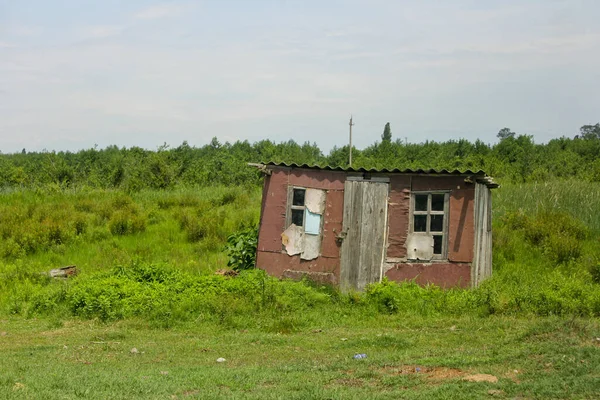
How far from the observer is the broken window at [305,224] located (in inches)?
567

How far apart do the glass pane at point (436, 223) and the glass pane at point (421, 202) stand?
0.91 ft

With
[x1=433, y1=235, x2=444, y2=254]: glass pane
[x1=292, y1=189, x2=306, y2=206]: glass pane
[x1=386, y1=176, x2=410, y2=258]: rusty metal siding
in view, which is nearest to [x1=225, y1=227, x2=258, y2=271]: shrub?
[x1=292, y1=189, x2=306, y2=206]: glass pane

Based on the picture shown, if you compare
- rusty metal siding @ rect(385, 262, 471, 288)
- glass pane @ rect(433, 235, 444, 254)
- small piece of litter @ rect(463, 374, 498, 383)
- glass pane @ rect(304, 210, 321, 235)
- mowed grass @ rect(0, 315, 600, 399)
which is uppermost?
glass pane @ rect(304, 210, 321, 235)

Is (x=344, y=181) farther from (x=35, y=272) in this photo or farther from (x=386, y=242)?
(x=35, y=272)

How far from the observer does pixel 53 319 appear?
12.2 metres

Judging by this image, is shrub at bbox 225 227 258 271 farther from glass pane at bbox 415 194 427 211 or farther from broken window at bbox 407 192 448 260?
glass pane at bbox 415 194 427 211

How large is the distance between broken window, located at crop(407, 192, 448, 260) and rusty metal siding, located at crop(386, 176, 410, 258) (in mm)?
132

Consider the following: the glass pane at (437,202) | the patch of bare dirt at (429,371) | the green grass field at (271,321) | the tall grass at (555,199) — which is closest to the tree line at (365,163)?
the tall grass at (555,199)

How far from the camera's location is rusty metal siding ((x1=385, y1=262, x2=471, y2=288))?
46.3 feet

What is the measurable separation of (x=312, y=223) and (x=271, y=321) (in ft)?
10.3

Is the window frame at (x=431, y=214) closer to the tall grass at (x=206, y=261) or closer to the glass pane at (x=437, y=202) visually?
the glass pane at (x=437, y=202)

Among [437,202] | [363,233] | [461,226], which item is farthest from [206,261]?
[461,226]

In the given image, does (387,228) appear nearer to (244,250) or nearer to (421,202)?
(421,202)

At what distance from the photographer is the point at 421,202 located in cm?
1429
